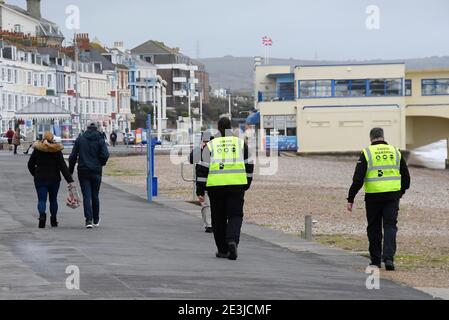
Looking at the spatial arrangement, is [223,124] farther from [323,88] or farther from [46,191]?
[323,88]

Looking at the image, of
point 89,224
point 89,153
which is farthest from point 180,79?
point 89,224

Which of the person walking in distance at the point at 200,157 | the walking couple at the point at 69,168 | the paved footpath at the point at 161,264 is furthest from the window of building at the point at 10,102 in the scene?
the walking couple at the point at 69,168

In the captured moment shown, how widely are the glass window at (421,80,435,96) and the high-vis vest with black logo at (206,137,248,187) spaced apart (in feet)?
259

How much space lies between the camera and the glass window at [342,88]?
91688mm

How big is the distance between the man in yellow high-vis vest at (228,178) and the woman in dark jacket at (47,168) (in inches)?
197

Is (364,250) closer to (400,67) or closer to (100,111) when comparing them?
(400,67)

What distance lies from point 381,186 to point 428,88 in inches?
3119

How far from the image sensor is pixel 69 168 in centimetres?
2022

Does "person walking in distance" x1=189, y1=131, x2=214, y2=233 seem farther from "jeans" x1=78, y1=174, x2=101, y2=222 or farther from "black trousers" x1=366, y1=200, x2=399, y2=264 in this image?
"black trousers" x1=366, y1=200, x2=399, y2=264

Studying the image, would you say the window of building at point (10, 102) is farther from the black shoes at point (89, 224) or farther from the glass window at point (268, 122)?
the black shoes at point (89, 224)

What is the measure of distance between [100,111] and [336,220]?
4029 inches

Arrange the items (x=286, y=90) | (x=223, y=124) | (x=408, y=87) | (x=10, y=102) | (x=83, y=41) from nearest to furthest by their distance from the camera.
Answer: (x=223, y=124)
(x=408, y=87)
(x=286, y=90)
(x=10, y=102)
(x=83, y=41)

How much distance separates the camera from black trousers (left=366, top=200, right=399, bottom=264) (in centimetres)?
1582
